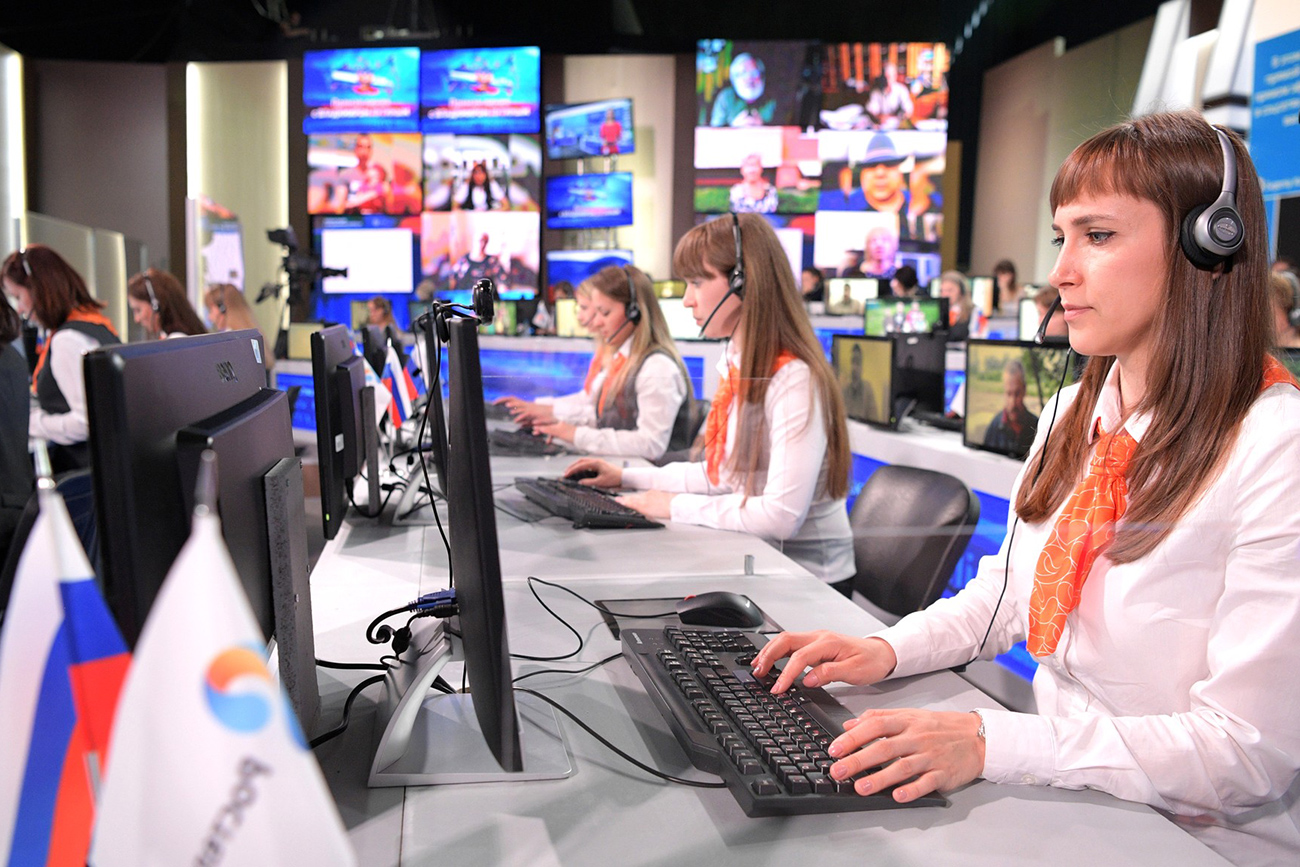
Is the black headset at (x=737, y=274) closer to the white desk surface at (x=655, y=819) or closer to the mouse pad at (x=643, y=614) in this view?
the mouse pad at (x=643, y=614)

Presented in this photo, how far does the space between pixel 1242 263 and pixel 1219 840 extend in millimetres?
572

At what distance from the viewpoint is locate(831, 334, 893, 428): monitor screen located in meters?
3.47

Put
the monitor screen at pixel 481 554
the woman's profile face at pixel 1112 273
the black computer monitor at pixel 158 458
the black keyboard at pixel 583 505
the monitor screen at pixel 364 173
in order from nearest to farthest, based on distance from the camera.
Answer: the black computer monitor at pixel 158 458, the monitor screen at pixel 481 554, the woman's profile face at pixel 1112 273, the black keyboard at pixel 583 505, the monitor screen at pixel 364 173

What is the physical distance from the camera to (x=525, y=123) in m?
9.41

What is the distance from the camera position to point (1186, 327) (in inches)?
41.4

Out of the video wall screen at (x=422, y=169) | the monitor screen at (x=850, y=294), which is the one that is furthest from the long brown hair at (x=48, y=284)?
the video wall screen at (x=422, y=169)

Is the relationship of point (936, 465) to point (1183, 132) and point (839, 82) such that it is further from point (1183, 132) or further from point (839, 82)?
point (839, 82)

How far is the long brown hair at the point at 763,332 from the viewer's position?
6.87ft

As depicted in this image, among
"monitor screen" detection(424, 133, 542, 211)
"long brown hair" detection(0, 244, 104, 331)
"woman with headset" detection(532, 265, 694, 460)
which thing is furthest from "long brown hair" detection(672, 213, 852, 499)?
"monitor screen" detection(424, 133, 542, 211)

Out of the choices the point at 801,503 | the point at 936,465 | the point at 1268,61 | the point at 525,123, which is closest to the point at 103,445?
the point at 801,503

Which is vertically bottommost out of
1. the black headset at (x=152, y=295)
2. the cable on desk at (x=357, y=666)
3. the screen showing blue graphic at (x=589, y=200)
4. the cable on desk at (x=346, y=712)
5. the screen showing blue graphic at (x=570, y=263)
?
the cable on desk at (x=357, y=666)

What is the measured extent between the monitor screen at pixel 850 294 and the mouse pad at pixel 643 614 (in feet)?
18.5

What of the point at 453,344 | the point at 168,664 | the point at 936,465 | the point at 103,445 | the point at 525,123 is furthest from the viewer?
the point at 525,123

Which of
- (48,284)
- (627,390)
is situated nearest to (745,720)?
(627,390)
